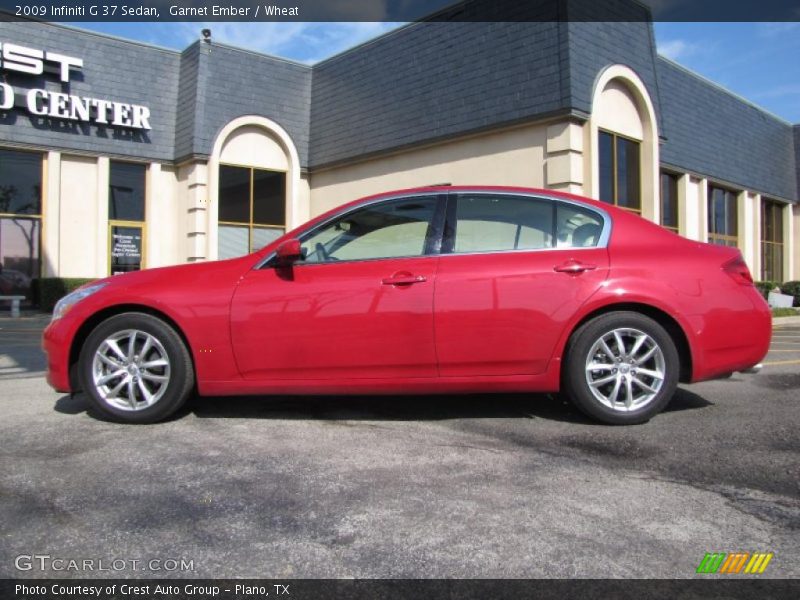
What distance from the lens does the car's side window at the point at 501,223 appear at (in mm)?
4043

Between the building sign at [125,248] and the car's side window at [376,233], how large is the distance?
13.0m

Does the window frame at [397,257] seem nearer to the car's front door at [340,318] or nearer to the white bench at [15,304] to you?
the car's front door at [340,318]

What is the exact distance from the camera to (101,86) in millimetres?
14867

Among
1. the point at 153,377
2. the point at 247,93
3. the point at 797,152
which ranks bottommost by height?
the point at 153,377

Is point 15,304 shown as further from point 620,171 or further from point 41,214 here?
point 620,171

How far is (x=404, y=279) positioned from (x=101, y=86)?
14233 mm

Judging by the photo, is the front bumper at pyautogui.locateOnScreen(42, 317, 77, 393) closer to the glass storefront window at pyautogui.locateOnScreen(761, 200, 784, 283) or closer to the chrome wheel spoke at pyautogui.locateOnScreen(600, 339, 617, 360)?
the chrome wheel spoke at pyautogui.locateOnScreen(600, 339, 617, 360)

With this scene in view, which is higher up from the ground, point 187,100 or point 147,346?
point 187,100

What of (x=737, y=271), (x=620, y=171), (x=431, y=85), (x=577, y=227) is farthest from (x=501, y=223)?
(x=431, y=85)

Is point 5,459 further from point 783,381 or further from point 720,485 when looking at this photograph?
point 783,381

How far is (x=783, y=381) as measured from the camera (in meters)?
5.50

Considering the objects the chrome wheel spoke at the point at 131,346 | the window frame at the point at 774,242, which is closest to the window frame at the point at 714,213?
the window frame at the point at 774,242

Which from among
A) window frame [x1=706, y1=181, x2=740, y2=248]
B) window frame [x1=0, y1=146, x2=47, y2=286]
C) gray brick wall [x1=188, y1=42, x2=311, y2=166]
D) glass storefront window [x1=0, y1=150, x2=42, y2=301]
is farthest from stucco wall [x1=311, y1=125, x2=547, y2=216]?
window frame [x1=706, y1=181, x2=740, y2=248]

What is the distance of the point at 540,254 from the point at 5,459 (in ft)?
10.9
